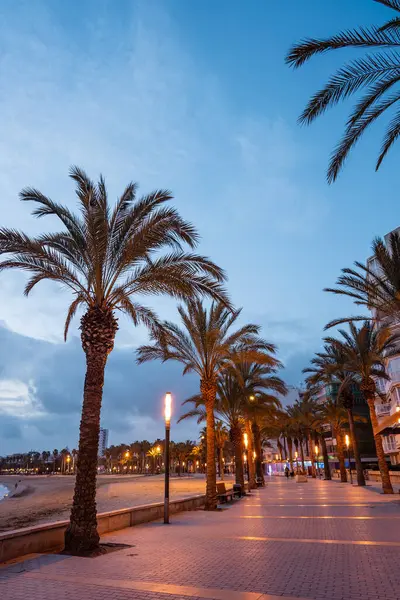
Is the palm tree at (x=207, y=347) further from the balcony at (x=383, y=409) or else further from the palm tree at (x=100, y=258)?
the balcony at (x=383, y=409)

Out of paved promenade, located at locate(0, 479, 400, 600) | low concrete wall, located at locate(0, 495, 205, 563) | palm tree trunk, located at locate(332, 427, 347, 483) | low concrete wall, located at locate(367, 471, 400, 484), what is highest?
palm tree trunk, located at locate(332, 427, 347, 483)

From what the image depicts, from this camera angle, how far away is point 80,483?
9375mm

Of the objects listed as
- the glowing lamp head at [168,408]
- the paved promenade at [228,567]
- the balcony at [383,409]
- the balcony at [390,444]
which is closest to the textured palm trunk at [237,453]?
the glowing lamp head at [168,408]

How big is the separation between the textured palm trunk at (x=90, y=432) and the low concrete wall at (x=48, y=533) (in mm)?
413

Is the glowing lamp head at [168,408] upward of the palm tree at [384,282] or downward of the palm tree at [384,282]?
downward

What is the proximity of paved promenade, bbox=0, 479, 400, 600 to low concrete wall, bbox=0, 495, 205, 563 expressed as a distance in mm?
366

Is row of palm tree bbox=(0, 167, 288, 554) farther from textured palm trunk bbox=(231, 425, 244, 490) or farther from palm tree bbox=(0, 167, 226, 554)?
textured palm trunk bbox=(231, 425, 244, 490)

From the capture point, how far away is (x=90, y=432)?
966 centimetres

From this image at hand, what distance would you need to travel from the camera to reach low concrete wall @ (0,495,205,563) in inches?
302

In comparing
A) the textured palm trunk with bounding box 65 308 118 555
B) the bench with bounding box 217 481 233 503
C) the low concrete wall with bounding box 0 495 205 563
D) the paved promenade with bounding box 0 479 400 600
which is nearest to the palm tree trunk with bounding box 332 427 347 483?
the bench with bounding box 217 481 233 503

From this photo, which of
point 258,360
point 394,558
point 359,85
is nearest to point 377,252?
point 258,360

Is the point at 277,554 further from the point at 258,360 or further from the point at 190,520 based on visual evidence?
the point at 258,360

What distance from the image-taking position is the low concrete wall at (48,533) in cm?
766

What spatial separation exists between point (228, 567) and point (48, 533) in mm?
4055
